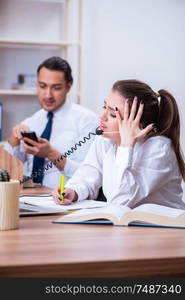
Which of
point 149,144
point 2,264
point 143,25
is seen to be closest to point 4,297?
point 2,264

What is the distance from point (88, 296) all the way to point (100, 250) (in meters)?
0.13

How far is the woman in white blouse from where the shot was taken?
1.79 meters

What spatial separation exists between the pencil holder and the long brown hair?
769 mm

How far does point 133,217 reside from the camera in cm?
135

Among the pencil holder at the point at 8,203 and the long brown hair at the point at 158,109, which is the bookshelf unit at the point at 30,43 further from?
the pencil holder at the point at 8,203

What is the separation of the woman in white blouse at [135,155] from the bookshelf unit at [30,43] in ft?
8.07

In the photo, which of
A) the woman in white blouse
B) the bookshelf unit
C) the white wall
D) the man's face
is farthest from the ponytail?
the white wall

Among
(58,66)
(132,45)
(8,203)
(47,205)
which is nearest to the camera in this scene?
(8,203)

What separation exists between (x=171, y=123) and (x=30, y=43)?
263cm

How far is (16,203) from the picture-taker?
4.20 feet

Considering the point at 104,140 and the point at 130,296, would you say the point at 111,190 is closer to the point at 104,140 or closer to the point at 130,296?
the point at 104,140

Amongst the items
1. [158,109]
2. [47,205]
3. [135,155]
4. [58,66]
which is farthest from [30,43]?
[47,205]

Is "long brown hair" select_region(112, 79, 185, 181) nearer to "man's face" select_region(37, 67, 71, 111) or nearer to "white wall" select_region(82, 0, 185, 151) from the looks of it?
"man's face" select_region(37, 67, 71, 111)

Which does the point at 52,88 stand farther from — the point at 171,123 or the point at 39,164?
the point at 171,123
